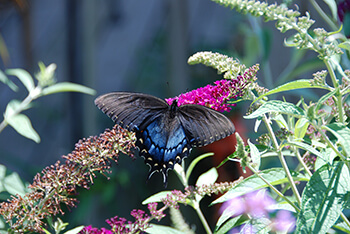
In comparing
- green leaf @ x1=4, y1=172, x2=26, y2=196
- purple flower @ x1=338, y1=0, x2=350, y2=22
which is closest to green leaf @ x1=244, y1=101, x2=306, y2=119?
purple flower @ x1=338, y1=0, x2=350, y2=22

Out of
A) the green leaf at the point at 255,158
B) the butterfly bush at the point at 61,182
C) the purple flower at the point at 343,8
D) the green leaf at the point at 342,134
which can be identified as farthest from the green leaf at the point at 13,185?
the purple flower at the point at 343,8

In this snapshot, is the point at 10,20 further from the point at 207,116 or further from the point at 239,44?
the point at 207,116

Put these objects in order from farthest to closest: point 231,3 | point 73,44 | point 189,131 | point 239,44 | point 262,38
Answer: point 239,44 < point 73,44 < point 262,38 < point 189,131 < point 231,3

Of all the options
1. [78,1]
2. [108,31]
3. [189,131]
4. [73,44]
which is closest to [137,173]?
[73,44]

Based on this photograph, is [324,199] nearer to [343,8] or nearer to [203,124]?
[203,124]

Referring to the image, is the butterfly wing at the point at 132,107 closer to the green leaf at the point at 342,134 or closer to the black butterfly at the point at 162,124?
Result: the black butterfly at the point at 162,124

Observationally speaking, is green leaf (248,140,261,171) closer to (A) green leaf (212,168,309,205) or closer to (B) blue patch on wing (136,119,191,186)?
(A) green leaf (212,168,309,205)
